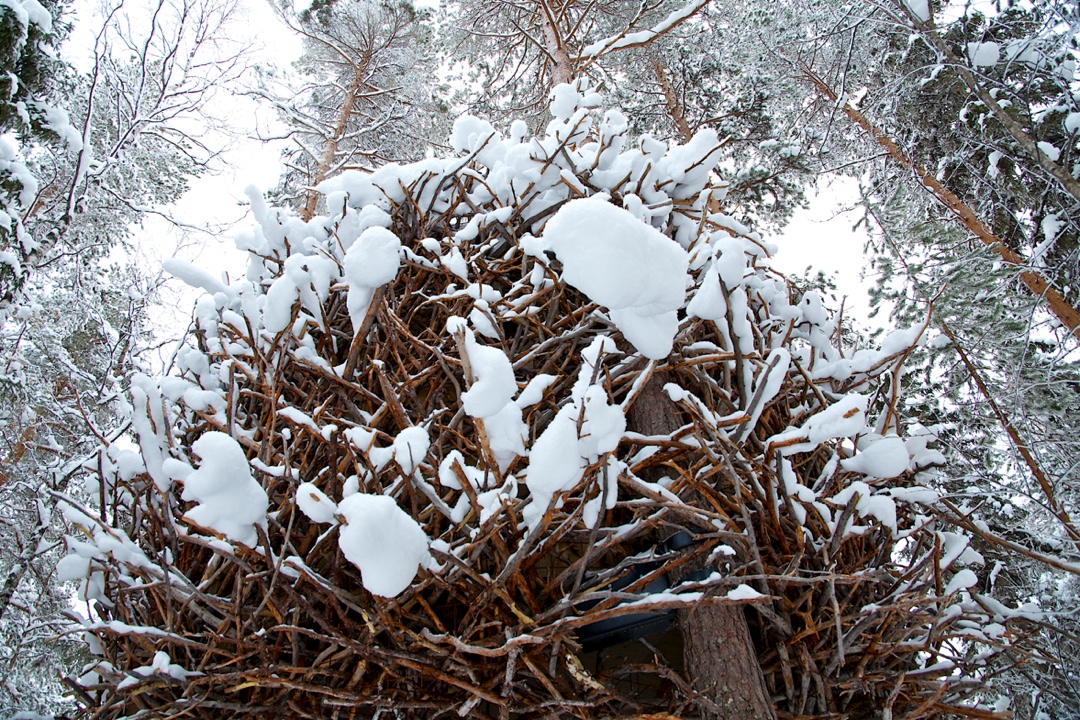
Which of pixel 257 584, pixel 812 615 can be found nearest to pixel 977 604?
pixel 812 615

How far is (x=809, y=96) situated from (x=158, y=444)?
9788 millimetres

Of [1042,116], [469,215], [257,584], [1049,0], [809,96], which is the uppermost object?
[809,96]

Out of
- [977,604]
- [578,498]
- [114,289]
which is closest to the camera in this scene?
[578,498]

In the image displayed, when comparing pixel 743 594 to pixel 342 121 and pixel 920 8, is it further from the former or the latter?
pixel 342 121

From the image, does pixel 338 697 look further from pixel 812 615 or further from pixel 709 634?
pixel 812 615

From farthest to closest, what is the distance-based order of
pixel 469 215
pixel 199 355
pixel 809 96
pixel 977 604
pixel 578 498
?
pixel 809 96 < pixel 469 215 < pixel 199 355 < pixel 977 604 < pixel 578 498

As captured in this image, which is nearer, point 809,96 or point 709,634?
point 709,634

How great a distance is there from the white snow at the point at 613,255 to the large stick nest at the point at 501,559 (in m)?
0.21

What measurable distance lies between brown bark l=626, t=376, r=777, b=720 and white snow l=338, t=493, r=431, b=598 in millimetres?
620

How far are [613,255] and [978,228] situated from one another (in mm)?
6188

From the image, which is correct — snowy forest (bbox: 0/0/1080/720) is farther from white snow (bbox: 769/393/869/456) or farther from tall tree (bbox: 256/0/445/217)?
tall tree (bbox: 256/0/445/217)

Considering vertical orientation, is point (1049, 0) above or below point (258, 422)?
above

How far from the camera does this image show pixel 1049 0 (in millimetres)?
3670

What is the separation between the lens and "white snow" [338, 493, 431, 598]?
0.84m
